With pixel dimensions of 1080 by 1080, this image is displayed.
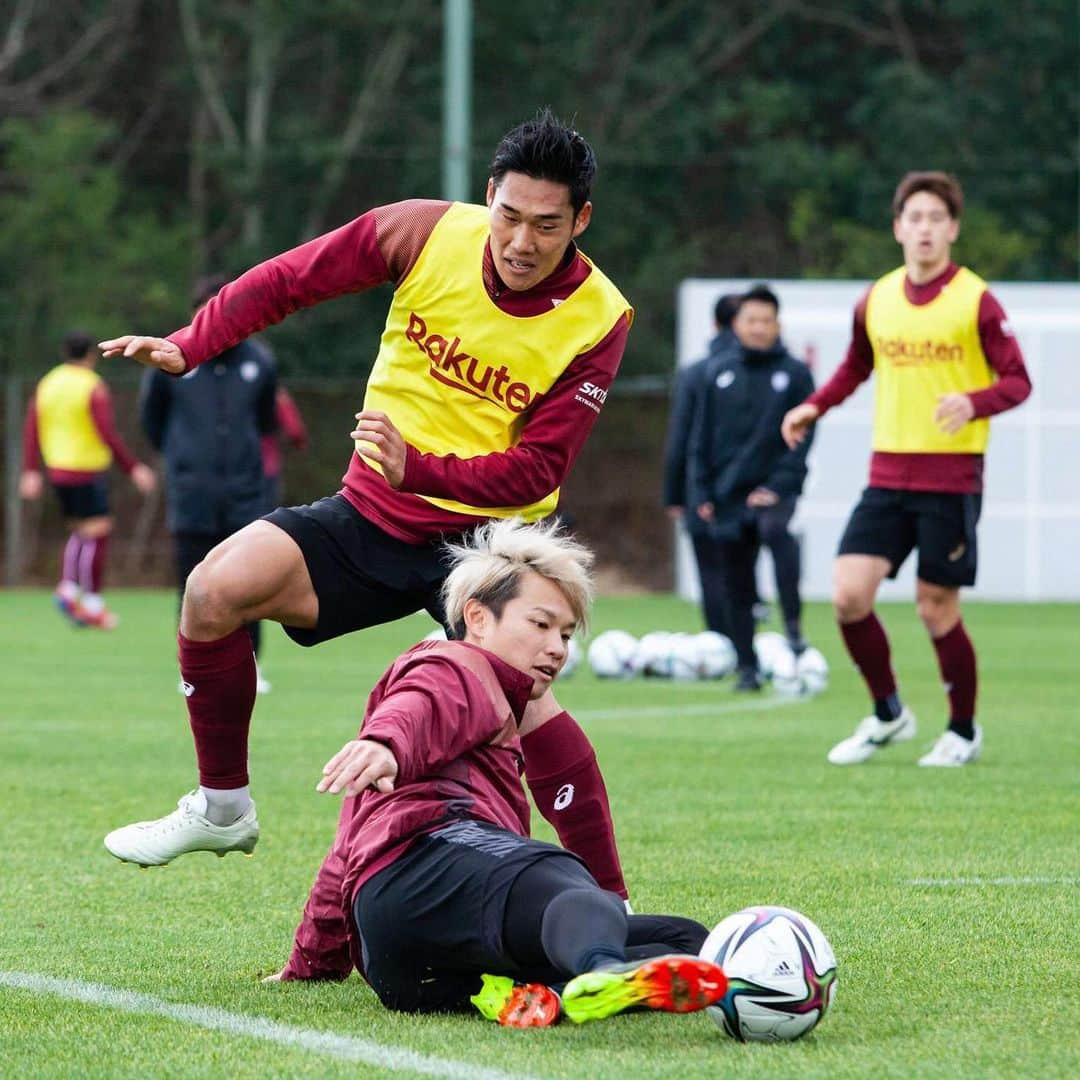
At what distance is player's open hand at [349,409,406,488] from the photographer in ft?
16.0

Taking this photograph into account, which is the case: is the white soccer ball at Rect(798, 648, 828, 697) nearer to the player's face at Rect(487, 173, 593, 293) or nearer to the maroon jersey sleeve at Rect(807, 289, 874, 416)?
the maroon jersey sleeve at Rect(807, 289, 874, 416)

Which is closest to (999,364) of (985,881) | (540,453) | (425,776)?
(985,881)

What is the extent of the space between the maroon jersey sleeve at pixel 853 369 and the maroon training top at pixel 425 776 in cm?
428

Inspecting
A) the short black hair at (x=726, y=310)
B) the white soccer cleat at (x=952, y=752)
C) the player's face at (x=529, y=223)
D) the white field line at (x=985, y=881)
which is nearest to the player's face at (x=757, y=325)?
the short black hair at (x=726, y=310)

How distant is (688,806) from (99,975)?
10.5 ft

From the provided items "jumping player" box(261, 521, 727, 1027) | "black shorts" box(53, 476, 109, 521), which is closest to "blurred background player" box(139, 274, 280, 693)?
"jumping player" box(261, 521, 727, 1027)

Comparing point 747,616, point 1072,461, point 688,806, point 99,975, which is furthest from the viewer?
point 1072,461

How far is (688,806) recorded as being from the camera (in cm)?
759

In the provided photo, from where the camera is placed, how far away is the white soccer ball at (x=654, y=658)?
43.6 feet

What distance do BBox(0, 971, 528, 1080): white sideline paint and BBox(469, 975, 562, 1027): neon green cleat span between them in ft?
0.98

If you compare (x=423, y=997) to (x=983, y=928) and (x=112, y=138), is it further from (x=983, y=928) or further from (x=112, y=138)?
(x=112, y=138)

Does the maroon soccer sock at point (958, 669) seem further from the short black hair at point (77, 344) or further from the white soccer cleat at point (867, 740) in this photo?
the short black hair at point (77, 344)

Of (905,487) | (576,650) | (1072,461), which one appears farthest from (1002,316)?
(1072,461)

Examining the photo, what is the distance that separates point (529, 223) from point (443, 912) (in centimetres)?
163
